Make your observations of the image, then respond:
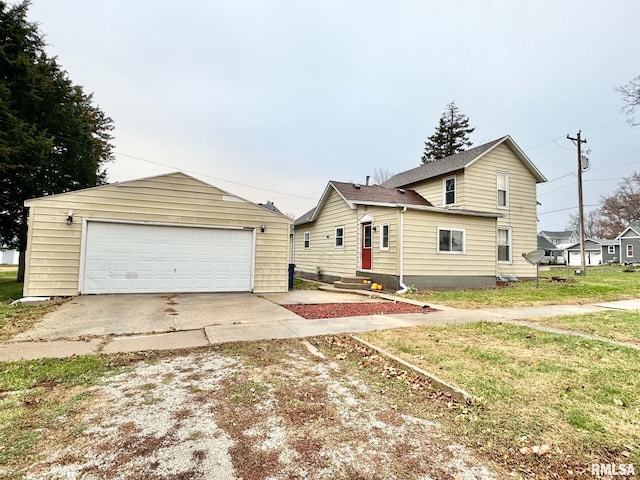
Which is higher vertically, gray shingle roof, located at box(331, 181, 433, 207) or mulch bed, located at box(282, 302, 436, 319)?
gray shingle roof, located at box(331, 181, 433, 207)

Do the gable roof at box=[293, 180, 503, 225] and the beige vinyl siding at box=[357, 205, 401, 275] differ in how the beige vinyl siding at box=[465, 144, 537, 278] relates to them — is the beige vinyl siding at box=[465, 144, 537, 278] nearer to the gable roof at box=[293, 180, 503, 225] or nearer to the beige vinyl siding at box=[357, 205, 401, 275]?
the gable roof at box=[293, 180, 503, 225]

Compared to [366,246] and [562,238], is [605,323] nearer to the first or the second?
[366,246]

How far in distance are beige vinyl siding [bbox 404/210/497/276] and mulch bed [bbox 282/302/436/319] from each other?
3.12 metres

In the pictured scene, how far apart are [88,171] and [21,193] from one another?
3177 mm

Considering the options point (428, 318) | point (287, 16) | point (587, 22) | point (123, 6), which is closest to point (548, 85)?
point (587, 22)

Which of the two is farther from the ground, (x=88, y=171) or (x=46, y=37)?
(x=46, y=37)

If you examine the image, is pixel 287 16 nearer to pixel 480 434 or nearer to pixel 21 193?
pixel 21 193

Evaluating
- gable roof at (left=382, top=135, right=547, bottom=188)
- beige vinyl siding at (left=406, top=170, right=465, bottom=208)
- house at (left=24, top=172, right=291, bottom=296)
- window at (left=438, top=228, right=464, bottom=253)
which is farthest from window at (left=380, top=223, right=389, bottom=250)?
gable roof at (left=382, top=135, right=547, bottom=188)

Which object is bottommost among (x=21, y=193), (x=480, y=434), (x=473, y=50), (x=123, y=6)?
(x=480, y=434)

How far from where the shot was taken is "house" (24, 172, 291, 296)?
30.8ft

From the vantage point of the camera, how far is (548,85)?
52.3 feet

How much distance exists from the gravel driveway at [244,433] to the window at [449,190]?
13221mm

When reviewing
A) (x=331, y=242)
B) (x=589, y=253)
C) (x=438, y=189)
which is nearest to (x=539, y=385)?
(x=331, y=242)

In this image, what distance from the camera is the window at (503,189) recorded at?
50.6 ft
